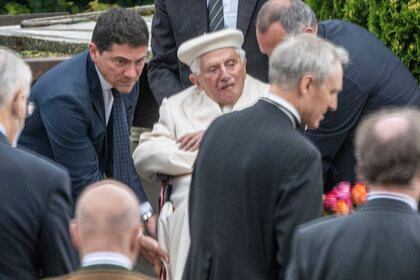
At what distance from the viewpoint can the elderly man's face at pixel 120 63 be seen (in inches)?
252

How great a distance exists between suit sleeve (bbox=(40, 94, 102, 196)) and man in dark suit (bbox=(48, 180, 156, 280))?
7.56 feet

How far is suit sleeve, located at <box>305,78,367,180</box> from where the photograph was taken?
6320mm

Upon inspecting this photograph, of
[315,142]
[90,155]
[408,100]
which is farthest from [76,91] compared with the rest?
[408,100]

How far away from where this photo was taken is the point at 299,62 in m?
5.07

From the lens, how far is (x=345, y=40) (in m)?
6.54

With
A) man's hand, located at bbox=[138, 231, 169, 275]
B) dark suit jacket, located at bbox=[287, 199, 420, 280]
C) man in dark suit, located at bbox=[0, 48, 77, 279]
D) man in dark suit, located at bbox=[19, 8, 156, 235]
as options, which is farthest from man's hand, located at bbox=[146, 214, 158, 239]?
dark suit jacket, located at bbox=[287, 199, 420, 280]

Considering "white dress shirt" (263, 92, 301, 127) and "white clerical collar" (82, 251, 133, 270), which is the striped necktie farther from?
"white clerical collar" (82, 251, 133, 270)

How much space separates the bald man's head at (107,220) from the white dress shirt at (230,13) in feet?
11.3

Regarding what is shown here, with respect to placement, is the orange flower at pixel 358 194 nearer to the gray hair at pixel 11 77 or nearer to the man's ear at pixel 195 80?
the man's ear at pixel 195 80

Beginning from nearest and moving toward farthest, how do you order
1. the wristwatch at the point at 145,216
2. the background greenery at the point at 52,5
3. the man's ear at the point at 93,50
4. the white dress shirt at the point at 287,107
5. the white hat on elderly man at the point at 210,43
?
the white dress shirt at the point at 287,107 → the man's ear at the point at 93,50 → the white hat on elderly man at the point at 210,43 → the wristwatch at the point at 145,216 → the background greenery at the point at 52,5

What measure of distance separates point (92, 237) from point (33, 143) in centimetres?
265

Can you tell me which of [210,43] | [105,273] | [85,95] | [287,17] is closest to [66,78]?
[85,95]

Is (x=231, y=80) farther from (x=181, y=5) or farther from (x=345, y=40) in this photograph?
(x=181, y=5)

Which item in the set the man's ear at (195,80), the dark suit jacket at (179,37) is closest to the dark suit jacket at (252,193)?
the man's ear at (195,80)
